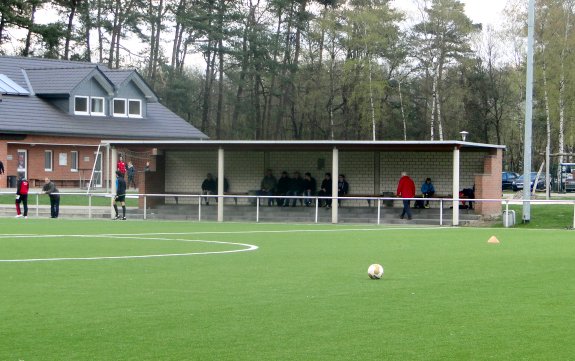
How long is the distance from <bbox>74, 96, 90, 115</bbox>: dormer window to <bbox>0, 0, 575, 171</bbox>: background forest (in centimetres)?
840

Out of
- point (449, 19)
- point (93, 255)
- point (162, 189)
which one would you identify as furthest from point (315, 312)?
point (449, 19)

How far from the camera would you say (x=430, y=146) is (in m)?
36.3

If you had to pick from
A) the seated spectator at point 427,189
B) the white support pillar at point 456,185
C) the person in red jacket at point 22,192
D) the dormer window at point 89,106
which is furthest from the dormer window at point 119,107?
the white support pillar at point 456,185

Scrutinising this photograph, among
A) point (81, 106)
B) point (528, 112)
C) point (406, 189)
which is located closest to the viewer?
point (528, 112)

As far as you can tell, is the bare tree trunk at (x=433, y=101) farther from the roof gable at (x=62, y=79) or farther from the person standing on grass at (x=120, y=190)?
the person standing on grass at (x=120, y=190)

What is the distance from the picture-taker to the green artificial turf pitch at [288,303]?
989cm

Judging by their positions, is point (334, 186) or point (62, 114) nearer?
point (334, 186)

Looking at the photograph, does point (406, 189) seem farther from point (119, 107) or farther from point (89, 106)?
point (119, 107)

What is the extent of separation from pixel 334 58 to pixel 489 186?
44.3 m

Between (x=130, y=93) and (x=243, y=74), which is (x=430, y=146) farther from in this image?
(x=243, y=74)

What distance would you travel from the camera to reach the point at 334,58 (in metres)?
80.7

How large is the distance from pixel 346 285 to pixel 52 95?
178ft

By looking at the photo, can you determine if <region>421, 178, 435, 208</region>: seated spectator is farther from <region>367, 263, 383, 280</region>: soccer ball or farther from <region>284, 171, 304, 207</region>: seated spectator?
<region>367, 263, 383, 280</region>: soccer ball

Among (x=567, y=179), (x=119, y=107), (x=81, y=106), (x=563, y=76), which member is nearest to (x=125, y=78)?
(x=119, y=107)
